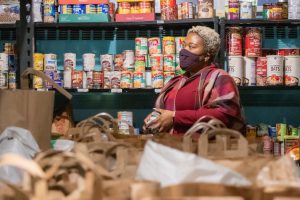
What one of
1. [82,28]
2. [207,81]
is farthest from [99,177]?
[82,28]

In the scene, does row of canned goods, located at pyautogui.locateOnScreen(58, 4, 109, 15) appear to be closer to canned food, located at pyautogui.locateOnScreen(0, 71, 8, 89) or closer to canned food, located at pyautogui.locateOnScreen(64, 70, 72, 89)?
canned food, located at pyautogui.locateOnScreen(64, 70, 72, 89)

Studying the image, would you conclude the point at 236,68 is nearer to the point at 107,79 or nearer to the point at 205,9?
the point at 205,9

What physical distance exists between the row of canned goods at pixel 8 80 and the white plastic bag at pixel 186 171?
394 centimetres

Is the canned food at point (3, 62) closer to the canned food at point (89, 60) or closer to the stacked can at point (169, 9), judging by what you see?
the canned food at point (89, 60)

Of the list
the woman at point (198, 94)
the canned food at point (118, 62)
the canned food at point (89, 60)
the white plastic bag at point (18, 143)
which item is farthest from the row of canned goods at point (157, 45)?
the white plastic bag at point (18, 143)

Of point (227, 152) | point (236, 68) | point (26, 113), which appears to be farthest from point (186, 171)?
point (236, 68)

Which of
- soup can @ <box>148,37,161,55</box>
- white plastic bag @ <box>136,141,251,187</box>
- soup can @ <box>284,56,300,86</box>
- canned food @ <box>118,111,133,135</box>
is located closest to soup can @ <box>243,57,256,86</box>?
soup can @ <box>284,56,300,86</box>

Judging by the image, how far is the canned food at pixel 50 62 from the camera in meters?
5.48

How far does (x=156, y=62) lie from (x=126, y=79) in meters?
0.27

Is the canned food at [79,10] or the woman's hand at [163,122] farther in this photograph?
the canned food at [79,10]

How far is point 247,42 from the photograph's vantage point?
210 inches

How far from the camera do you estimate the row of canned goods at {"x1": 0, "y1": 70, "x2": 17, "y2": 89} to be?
544 centimetres

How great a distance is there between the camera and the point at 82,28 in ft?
19.0

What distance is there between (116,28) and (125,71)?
56cm
